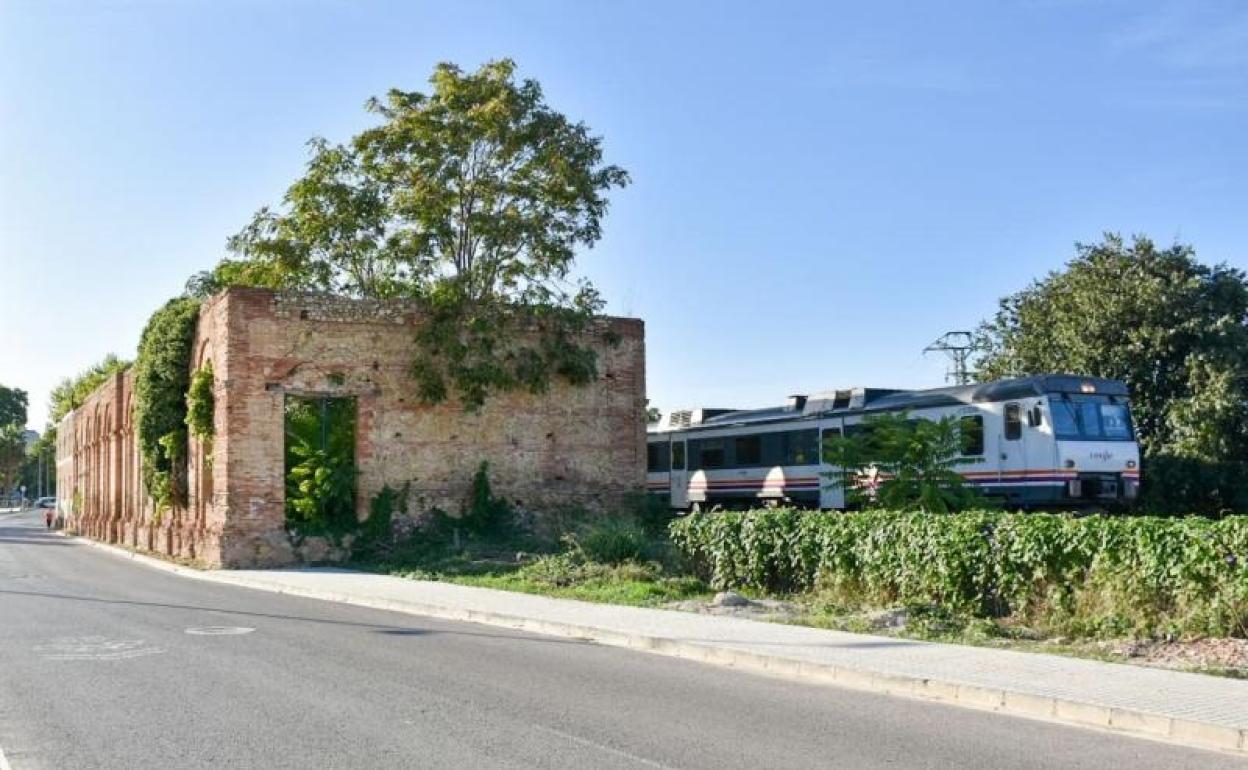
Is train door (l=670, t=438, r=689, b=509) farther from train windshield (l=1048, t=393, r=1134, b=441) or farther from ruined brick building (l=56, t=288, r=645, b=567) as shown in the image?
train windshield (l=1048, t=393, r=1134, b=441)

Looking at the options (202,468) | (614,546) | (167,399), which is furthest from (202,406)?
(614,546)

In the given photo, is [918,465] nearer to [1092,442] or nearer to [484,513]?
[1092,442]

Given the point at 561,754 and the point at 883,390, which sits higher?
the point at 883,390

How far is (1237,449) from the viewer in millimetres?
35406

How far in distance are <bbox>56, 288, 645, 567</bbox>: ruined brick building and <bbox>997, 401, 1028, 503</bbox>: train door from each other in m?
10.0

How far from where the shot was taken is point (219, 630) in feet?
50.6

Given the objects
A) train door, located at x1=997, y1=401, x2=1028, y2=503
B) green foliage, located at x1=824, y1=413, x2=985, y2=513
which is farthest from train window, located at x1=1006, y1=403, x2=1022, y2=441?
green foliage, located at x1=824, y1=413, x2=985, y2=513

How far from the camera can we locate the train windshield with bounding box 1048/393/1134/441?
87.6 feet

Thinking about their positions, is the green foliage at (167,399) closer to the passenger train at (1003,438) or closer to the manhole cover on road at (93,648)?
the passenger train at (1003,438)

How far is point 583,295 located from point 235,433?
389 inches

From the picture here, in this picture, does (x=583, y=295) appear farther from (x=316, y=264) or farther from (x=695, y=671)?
(x=695, y=671)

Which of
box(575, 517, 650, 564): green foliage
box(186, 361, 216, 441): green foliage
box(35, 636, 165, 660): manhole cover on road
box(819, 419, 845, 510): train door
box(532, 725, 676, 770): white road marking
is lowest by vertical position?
box(35, 636, 165, 660): manhole cover on road

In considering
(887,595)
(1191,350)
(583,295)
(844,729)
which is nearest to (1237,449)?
(1191,350)

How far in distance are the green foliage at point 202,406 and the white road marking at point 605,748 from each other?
23322 millimetres
